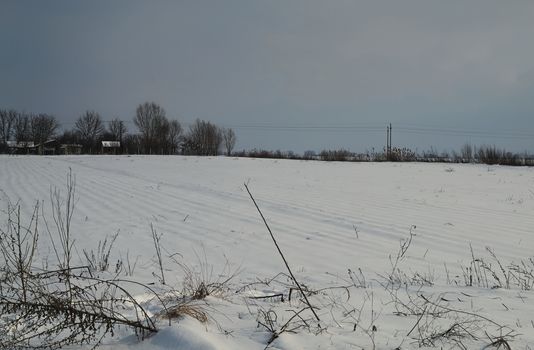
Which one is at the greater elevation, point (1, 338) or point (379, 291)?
point (1, 338)

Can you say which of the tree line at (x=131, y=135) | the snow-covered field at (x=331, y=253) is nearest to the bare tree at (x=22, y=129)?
the tree line at (x=131, y=135)

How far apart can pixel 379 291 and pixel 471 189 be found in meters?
10.2

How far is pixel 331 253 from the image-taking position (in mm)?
4730

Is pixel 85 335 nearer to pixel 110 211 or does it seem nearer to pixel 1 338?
pixel 1 338

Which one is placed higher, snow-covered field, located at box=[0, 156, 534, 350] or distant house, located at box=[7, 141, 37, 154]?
distant house, located at box=[7, 141, 37, 154]

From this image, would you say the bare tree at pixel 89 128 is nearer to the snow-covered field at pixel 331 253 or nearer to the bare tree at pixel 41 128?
the bare tree at pixel 41 128

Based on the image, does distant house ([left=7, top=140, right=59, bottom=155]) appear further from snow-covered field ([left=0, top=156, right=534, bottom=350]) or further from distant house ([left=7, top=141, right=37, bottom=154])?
snow-covered field ([left=0, top=156, right=534, bottom=350])

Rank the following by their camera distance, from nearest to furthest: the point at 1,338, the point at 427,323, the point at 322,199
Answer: the point at 1,338
the point at 427,323
the point at 322,199

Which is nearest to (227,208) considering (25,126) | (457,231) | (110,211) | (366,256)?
(110,211)

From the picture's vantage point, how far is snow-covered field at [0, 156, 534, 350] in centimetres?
186

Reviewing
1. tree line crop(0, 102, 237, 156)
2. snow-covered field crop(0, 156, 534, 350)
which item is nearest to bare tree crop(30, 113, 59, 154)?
tree line crop(0, 102, 237, 156)

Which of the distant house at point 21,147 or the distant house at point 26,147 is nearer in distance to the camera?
the distant house at point 26,147

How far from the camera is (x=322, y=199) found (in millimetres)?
9320

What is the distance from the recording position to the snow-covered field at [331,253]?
1861 millimetres
